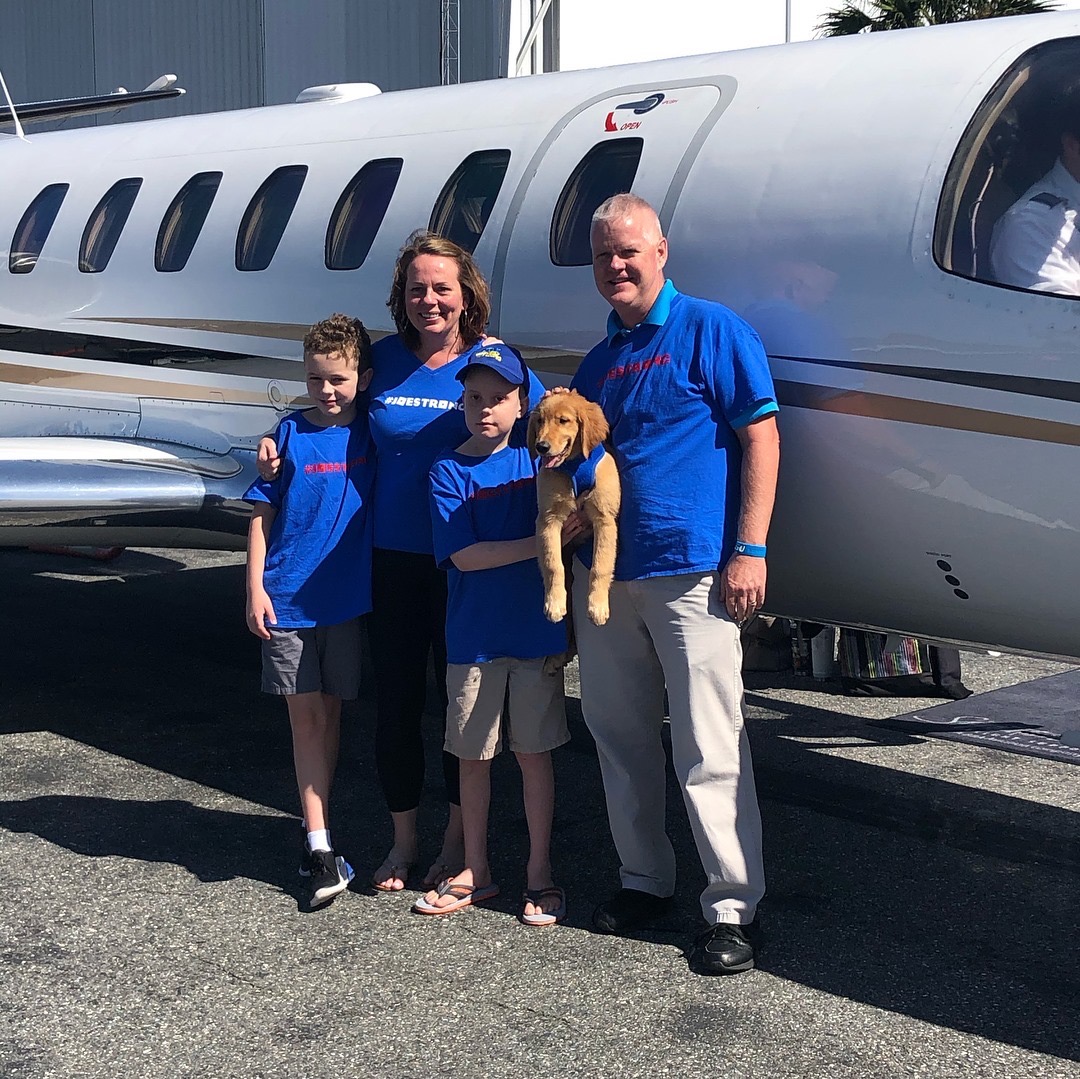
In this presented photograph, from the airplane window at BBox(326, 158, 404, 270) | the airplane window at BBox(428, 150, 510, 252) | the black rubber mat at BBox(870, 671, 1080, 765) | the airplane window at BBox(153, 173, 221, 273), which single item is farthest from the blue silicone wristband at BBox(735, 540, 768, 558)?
the airplane window at BBox(153, 173, 221, 273)

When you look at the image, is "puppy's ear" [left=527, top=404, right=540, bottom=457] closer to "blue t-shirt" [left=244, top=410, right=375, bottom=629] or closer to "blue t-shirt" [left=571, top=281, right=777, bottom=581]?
"blue t-shirt" [left=571, top=281, right=777, bottom=581]

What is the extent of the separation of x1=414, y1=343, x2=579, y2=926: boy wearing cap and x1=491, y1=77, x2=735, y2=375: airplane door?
102 centimetres

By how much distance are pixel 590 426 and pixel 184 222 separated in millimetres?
4179

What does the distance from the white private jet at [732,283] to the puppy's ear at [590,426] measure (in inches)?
29.1

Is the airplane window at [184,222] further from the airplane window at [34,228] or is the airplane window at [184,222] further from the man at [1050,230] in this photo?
the man at [1050,230]

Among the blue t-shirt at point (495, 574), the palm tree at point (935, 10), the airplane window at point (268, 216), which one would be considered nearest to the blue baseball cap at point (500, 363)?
the blue t-shirt at point (495, 574)

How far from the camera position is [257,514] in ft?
16.7

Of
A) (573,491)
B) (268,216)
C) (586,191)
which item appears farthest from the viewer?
(268,216)

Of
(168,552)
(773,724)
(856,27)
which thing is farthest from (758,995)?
(856,27)

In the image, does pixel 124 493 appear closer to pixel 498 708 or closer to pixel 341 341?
pixel 341 341

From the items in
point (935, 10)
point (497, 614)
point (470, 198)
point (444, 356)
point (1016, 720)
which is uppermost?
point (935, 10)

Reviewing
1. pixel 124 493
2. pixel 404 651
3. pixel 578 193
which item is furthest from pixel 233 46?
pixel 404 651

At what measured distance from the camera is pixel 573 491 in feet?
14.7

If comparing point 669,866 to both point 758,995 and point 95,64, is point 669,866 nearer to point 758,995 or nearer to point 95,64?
point 758,995
